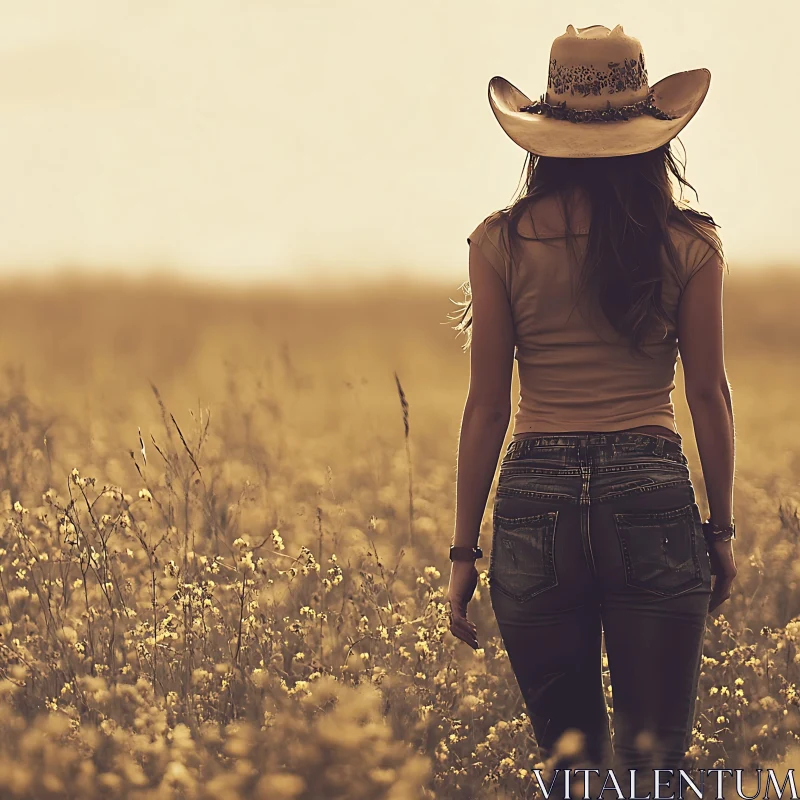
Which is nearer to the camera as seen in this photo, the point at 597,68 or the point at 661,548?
the point at 661,548

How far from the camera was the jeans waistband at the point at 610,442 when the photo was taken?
2607 mm

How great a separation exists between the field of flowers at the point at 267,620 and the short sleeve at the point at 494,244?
4.31 feet

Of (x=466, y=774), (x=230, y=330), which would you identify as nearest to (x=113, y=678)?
(x=466, y=774)

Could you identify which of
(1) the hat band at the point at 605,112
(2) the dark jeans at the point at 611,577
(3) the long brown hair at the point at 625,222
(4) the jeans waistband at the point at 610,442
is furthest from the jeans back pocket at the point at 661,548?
(1) the hat band at the point at 605,112

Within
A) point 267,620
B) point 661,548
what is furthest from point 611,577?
point 267,620

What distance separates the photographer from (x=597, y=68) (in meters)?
2.89

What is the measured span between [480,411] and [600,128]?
74cm

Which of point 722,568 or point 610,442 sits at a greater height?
point 610,442

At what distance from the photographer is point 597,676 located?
2.82m

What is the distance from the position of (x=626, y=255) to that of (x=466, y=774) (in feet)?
6.42

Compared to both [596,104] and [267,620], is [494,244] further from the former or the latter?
[267,620]

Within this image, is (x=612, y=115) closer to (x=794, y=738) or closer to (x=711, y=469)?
(x=711, y=469)

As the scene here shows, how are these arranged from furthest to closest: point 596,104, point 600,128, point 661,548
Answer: point 596,104, point 600,128, point 661,548

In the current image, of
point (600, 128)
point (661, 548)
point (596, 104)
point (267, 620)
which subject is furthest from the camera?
point (267, 620)
